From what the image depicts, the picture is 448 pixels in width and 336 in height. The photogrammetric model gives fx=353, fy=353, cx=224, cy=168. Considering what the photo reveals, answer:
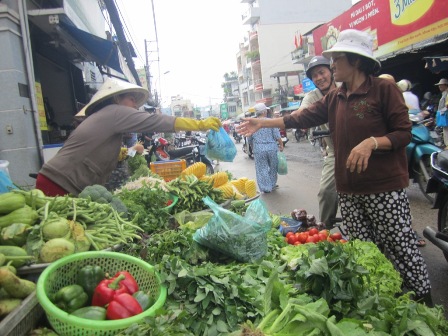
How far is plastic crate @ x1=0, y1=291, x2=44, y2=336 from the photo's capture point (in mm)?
1411

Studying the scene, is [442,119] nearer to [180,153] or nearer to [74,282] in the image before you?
[180,153]

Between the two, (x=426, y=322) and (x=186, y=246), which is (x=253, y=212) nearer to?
(x=186, y=246)

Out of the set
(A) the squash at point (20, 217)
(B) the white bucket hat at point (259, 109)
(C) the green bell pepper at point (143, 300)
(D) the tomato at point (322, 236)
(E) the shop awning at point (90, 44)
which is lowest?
(D) the tomato at point (322, 236)

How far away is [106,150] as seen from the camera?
3.49 m

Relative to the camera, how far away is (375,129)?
267cm

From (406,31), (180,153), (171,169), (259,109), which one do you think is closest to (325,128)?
(171,169)

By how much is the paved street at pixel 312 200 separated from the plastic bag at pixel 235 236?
188 centimetres

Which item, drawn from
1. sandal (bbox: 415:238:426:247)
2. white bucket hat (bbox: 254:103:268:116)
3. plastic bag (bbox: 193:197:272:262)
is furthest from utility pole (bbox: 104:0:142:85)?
plastic bag (bbox: 193:197:272:262)

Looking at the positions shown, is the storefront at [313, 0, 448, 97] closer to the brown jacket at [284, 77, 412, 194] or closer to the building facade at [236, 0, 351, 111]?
the brown jacket at [284, 77, 412, 194]

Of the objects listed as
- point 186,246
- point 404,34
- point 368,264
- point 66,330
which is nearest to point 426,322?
point 368,264

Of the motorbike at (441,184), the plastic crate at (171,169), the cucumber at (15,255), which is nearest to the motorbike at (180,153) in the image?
the plastic crate at (171,169)

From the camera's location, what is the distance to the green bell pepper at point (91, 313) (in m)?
1.56

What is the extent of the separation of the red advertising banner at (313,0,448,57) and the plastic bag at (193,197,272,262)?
10463mm

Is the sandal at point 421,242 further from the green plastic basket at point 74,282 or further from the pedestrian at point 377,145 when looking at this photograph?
the green plastic basket at point 74,282
